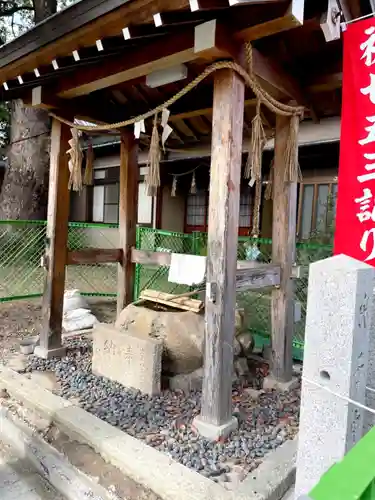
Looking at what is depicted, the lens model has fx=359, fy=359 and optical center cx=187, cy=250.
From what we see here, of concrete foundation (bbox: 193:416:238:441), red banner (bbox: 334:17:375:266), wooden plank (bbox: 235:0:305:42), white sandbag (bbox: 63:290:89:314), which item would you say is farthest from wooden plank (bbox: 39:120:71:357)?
red banner (bbox: 334:17:375:266)

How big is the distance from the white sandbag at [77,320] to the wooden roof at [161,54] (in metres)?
2.49

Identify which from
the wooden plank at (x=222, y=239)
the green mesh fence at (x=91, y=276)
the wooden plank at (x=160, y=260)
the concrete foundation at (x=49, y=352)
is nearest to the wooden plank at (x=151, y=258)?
the wooden plank at (x=160, y=260)

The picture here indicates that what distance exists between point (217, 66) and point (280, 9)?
1.48 feet

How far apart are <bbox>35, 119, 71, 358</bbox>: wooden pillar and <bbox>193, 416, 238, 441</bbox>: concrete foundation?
1.82m

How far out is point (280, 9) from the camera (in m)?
1.96

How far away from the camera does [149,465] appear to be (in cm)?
197

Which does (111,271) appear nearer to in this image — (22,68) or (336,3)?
(22,68)

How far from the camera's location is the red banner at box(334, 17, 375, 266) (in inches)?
87.5

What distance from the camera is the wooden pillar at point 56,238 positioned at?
3453mm

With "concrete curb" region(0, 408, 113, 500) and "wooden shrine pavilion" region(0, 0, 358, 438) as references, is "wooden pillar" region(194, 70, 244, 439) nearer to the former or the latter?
"wooden shrine pavilion" region(0, 0, 358, 438)

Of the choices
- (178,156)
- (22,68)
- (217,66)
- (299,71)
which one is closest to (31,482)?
(217,66)

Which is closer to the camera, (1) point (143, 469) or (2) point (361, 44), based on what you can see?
(1) point (143, 469)

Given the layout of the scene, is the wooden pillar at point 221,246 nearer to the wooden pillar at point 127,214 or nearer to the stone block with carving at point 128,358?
the stone block with carving at point 128,358

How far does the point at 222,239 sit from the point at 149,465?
1.36m
